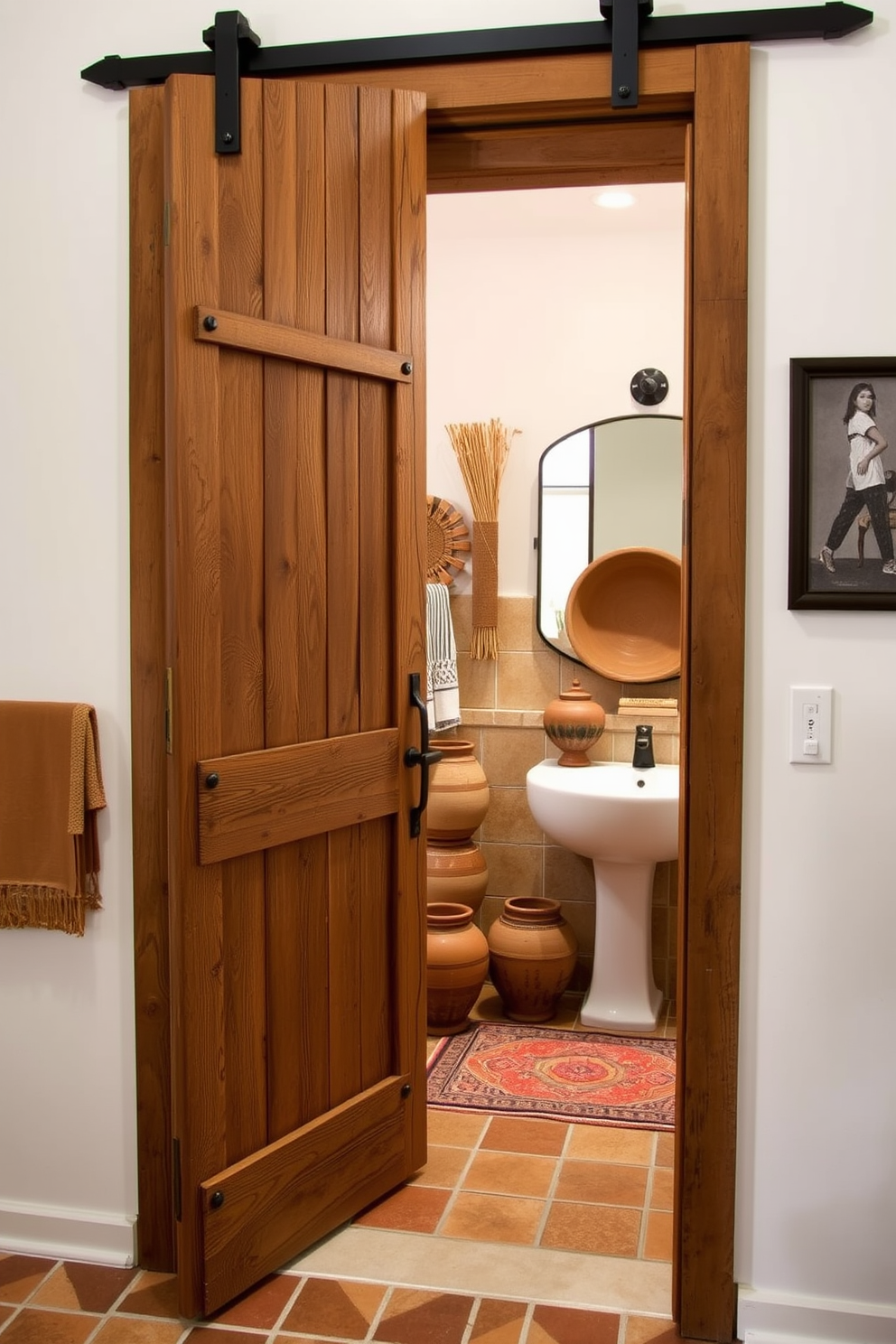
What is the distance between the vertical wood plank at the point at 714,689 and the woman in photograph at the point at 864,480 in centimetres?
17

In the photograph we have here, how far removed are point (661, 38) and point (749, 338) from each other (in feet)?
1.78

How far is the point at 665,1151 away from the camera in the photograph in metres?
2.86

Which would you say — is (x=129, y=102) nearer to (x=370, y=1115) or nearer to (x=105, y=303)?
(x=105, y=303)

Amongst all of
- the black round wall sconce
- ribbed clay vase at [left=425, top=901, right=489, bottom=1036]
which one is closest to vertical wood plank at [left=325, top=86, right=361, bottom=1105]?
ribbed clay vase at [left=425, top=901, right=489, bottom=1036]

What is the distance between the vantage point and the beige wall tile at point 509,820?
4.02 m

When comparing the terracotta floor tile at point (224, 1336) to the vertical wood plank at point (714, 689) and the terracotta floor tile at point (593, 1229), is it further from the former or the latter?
the vertical wood plank at point (714, 689)

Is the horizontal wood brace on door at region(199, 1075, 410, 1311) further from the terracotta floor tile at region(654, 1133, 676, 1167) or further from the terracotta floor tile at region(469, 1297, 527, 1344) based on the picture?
the terracotta floor tile at region(654, 1133, 676, 1167)

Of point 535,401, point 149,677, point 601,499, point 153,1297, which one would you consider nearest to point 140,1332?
point 153,1297

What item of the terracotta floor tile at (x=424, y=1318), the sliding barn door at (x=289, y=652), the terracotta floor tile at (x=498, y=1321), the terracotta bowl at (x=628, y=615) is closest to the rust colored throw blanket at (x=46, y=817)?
the sliding barn door at (x=289, y=652)

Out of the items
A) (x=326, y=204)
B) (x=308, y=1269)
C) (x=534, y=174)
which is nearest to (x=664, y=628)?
(x=534, y=174)

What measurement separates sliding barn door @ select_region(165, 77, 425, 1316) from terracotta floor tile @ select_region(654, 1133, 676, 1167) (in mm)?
680

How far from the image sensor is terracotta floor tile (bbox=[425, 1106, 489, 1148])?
2.91 m

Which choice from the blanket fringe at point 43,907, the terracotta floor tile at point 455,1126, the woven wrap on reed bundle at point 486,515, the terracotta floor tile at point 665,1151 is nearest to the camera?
the blanket fringe at point 43,907

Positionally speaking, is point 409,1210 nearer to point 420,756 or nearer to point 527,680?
point 420,756
